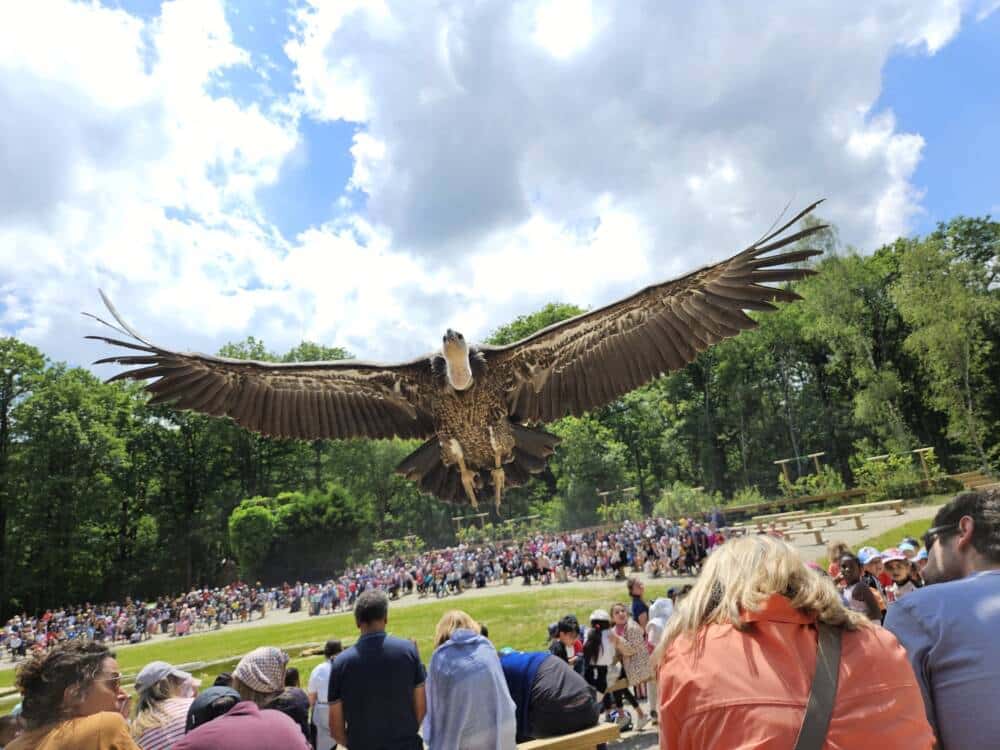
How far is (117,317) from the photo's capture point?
186 inches

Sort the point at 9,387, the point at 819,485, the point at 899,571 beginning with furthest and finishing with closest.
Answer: the point at 9,387 → the point at 819,485 → the point at 899,571

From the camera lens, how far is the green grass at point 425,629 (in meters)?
12.9

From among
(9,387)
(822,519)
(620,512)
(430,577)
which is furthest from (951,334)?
(9,387)

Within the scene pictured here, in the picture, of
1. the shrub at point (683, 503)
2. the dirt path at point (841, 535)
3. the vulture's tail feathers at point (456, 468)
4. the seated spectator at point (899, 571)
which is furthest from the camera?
the shrub at point (683, 503)

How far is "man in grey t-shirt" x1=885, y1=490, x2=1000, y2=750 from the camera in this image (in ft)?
5.07

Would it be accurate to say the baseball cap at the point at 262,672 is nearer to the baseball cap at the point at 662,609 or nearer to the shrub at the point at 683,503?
the baseball cap at the point at 662,609

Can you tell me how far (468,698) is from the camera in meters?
3.27

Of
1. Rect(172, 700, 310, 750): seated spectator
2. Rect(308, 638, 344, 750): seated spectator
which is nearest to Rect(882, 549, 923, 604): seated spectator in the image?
Rect(308, 638, 344, 750): seated spectator

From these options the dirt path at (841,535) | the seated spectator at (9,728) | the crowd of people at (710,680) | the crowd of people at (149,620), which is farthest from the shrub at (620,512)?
the seated spectator at (9,728)

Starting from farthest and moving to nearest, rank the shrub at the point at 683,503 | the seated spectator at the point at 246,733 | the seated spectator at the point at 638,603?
1. the shrub at the point at 683,503
2. the seated spectator at the point at 638,603
3. the seated spectator at the point at 246,733

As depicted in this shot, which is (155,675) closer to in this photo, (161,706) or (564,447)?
(161,706)

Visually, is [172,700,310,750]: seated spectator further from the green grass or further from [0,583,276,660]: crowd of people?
[0,583,276,660]: crowd of people

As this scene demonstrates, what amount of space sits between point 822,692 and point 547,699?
2.66 m

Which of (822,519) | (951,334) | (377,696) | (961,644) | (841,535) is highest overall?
(951,334)
